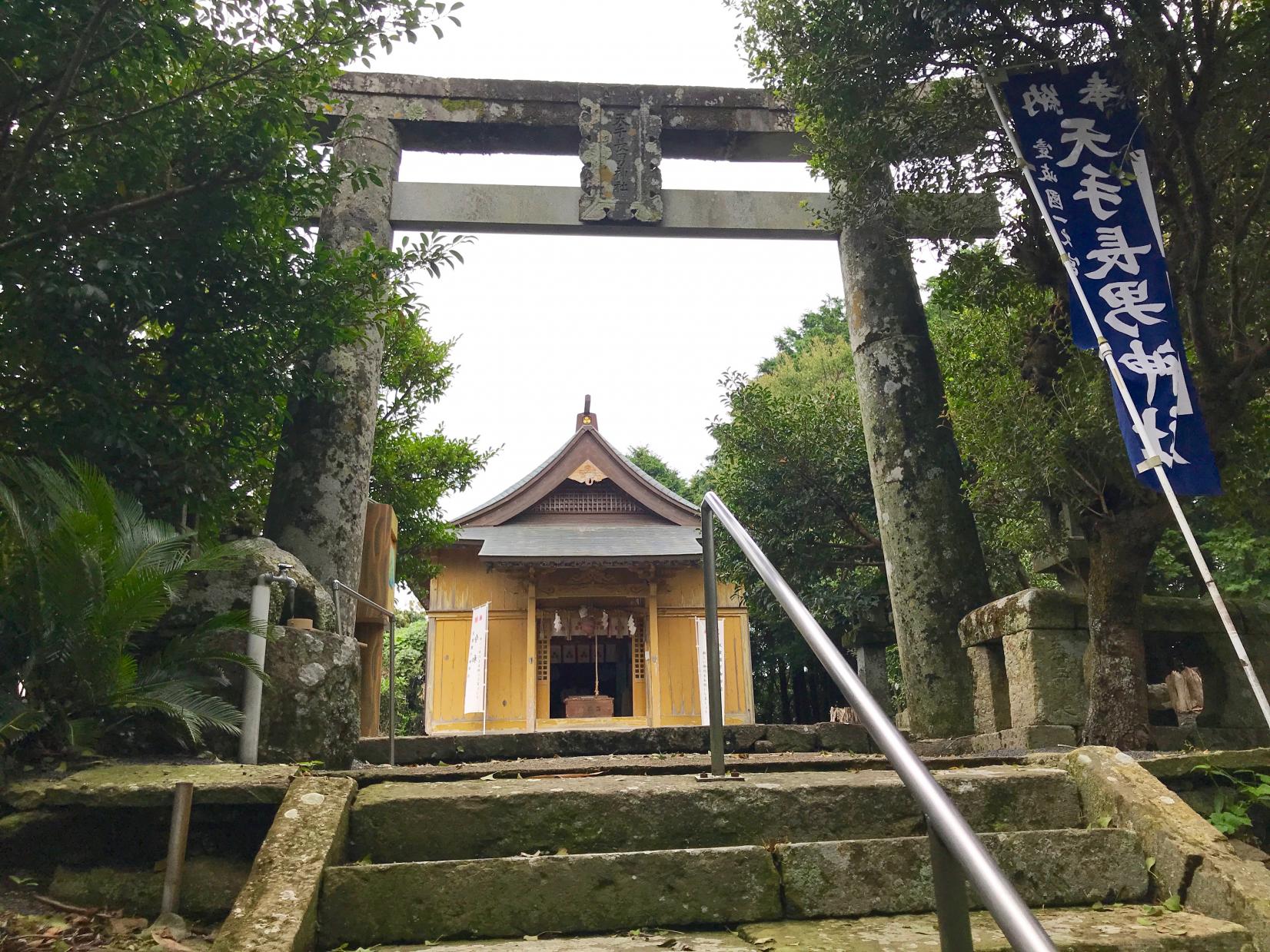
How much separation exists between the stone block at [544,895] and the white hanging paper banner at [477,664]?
41.5 ft

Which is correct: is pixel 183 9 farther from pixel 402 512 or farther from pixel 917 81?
pixel 402 512

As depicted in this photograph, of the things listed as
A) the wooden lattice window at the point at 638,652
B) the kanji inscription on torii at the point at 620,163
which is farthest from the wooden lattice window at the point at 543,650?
the kanji inscription on torii at the point at 620,163

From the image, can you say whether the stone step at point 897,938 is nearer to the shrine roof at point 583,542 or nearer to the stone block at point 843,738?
the stone block at point 843,738

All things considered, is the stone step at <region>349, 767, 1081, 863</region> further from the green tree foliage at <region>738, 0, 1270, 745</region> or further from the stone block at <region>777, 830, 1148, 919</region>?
the green tree foliage at <region>738, 0, 1270, 745</region>

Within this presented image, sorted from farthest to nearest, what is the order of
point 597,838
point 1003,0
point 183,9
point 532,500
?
point 532,500 < point 1003,0 < point 183,9 < point 597,838

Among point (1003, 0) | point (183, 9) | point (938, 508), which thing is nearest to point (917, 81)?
point (1003, 0)

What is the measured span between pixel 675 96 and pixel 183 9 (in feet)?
15.9

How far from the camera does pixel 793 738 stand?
5676 millimetres

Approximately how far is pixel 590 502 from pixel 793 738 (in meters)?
11.7

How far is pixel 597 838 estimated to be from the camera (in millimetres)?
2559

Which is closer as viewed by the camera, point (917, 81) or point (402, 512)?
point (917, 81)

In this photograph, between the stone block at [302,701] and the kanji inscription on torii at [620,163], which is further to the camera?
the kanji inscription on torii at [620,163]

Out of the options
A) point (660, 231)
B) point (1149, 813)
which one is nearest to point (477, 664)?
point (660, 231)

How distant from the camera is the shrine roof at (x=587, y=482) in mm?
16625
